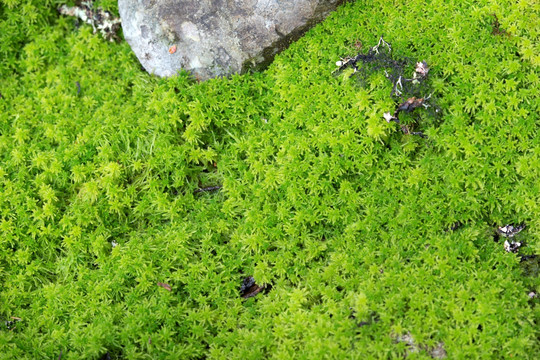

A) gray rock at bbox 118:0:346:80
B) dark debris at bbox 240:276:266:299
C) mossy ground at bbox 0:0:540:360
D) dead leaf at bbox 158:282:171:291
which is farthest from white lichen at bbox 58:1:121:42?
dark debris at bbox 240:276:266:299

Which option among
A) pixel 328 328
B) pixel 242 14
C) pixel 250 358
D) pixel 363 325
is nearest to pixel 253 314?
pixel 250 358


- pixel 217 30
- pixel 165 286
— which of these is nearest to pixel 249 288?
pixel 165 286

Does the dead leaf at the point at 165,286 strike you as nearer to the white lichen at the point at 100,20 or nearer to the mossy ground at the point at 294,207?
the mossy ground at the point at 294,207

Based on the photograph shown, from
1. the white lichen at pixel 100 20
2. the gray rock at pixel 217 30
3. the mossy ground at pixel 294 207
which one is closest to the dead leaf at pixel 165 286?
the mossy ground at pixel 294 207

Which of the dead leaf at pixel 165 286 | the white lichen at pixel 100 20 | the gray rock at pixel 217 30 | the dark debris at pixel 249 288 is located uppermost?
the white lichen at pixel 100 20

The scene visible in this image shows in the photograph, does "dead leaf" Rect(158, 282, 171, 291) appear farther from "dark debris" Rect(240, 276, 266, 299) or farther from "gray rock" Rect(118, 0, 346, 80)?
"gray rock" Rect(118, 0, 346, 80)

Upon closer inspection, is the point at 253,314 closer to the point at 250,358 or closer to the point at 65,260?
the point at 250,358
